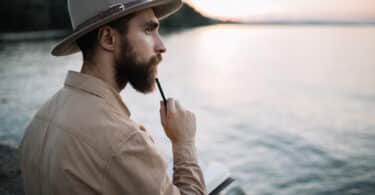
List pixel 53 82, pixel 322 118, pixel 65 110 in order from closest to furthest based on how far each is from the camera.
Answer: pixel 65 110, pixel 322 118, pixel 53 82

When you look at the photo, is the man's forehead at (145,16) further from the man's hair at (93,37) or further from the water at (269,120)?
the water at (269,120)

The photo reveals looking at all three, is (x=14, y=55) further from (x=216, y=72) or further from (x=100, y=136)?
(x=100, y=136)

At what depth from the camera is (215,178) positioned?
237 cm

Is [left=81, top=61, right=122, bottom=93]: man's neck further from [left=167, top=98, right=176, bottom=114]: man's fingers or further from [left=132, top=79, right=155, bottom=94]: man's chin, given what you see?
[left=167, top=98, right=176, bottom=114]: man's fingers

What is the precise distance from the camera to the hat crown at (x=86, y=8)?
1656 mm

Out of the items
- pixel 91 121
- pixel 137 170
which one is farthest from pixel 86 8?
pixel 137 170

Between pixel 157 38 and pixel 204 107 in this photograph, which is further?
pixel 204 107

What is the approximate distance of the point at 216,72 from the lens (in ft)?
76.4

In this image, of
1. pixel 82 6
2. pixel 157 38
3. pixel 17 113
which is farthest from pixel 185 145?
pixel 17 113

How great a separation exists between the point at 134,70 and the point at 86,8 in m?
0.34

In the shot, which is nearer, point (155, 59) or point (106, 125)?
point (106, 125)

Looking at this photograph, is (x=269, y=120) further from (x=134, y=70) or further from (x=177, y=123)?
(x=134, y=70)

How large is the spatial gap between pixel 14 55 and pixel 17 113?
1705 cm

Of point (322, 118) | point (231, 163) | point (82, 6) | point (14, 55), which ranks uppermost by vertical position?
point (322, 118)
